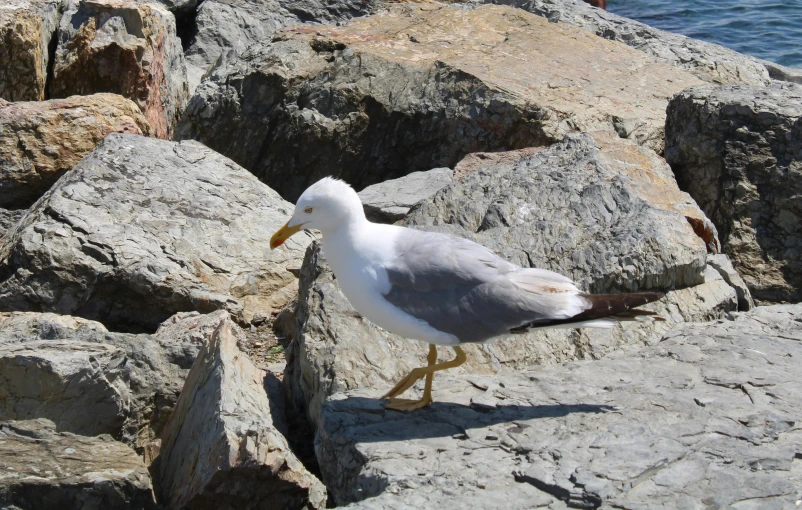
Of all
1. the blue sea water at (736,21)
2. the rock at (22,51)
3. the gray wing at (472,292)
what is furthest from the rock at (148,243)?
the blue sea water at (736,21)

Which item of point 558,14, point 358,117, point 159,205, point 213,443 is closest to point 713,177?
point 358,117

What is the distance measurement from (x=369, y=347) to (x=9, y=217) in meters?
3.49

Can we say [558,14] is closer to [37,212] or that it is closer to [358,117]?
[358,117]

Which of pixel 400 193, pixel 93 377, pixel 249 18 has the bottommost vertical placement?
pixel 93 377

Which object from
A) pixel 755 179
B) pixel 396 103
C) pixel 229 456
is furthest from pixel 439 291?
pixel 396 103

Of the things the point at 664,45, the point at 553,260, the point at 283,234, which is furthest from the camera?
the point at 664,45

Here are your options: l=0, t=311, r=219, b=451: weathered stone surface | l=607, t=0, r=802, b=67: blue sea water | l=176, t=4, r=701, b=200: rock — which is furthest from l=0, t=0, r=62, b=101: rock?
l=607, t=0, r=802, b=67: blue sea water

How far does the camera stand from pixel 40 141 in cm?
693

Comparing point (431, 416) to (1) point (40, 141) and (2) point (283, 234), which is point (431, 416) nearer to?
(2) point (283, 234)

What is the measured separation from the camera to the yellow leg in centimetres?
415

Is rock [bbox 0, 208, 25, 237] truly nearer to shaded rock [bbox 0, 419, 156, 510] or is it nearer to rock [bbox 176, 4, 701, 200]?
rock [bbox 176, 4, 701, 200]

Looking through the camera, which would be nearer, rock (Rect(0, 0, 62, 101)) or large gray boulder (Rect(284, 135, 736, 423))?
large gray boulder (Rect(284, 135, 736, 423))

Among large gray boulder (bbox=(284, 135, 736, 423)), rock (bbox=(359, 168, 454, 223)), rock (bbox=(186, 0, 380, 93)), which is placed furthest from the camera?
rock (bbox=(186, 0, 380, 93))

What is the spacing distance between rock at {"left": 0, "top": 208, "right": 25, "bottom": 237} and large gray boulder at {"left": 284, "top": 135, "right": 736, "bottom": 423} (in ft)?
7.88
